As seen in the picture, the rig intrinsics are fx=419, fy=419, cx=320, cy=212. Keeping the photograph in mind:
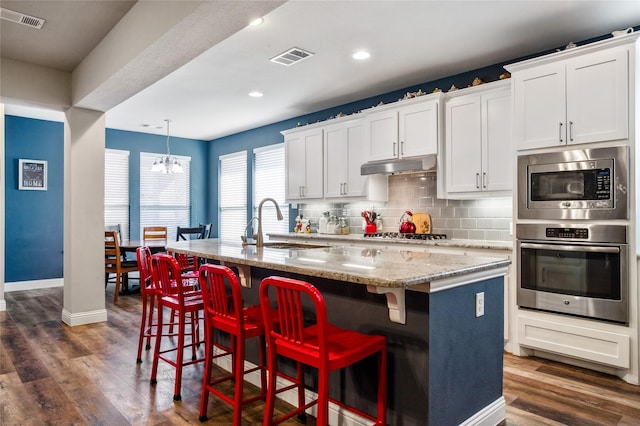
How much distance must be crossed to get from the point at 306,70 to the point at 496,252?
8.51 feet

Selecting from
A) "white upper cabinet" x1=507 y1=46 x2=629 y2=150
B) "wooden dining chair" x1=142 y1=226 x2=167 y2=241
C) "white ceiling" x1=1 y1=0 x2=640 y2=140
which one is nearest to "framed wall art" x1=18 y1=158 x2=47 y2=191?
"wooden dining chair" x1=142 y1=226 x2=167 y2=241

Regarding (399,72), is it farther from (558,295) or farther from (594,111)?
(558,295)

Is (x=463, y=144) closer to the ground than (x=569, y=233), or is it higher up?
higher up

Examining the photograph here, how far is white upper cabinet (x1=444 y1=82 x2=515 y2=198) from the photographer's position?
3.78m

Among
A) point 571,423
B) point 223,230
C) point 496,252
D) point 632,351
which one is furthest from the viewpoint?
point 223,230

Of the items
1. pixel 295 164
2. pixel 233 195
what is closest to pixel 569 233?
pixel 295 164

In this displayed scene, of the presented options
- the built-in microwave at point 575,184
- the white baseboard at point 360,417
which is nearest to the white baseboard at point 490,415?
the white baseboard at point 360,417

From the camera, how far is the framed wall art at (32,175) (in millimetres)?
6468

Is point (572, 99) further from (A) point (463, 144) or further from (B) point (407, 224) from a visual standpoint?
(B) point (407, 224)

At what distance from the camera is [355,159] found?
16.8 feet

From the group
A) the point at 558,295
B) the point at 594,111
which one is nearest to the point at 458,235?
the point at 558,295

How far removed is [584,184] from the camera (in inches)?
122

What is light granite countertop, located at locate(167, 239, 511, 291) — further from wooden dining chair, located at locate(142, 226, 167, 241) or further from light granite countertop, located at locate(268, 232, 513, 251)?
wooden dining chair, located at locate(142, 226, 167, 241)

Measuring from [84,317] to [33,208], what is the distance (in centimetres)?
309
